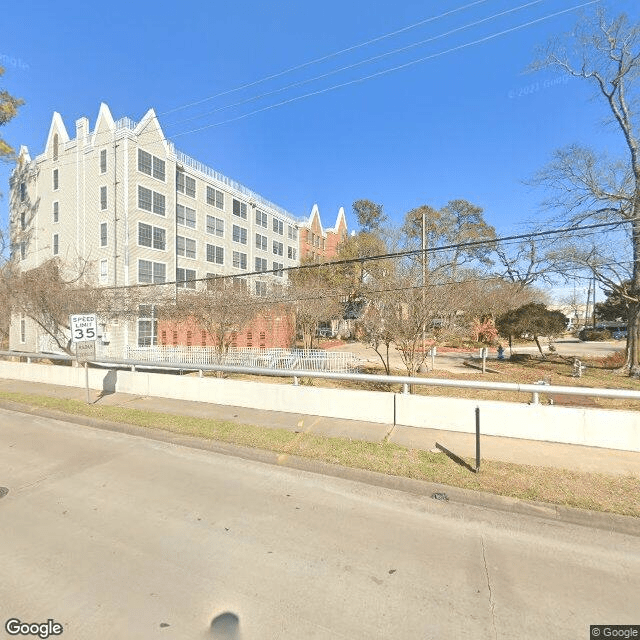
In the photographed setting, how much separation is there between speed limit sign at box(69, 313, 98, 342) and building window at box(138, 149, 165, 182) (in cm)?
2266

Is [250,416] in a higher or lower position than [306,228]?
lower

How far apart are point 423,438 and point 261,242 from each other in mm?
40036

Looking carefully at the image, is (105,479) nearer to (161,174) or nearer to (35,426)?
(35,426)

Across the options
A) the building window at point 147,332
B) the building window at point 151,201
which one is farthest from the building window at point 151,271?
the building window at point 151,201

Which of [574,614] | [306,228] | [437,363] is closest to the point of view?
[574,614]

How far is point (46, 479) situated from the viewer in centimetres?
495

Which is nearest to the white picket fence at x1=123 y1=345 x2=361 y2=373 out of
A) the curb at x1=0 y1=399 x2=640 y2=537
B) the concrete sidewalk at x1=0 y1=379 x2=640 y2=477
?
the concrete sidewalk at x1=0 y1=379 x2=640 y2=477

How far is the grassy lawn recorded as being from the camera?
4156 mm

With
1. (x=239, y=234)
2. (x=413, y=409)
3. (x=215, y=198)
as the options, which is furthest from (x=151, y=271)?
(x=413, y=409)

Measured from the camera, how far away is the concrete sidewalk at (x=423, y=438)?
520 centimetres

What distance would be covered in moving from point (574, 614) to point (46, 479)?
6209mm

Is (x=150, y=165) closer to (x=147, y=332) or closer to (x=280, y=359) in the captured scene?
(x=147, y=332)

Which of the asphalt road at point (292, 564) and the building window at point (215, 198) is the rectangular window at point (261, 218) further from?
the asphalt road at point (292, 564)

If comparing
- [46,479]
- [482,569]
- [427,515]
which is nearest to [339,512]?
[427,515]
